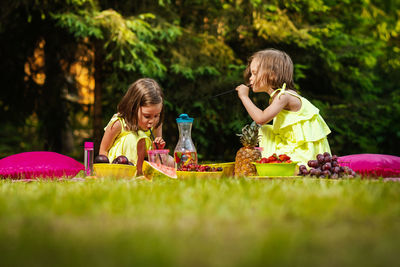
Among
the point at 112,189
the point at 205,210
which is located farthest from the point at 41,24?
the point at 205,210

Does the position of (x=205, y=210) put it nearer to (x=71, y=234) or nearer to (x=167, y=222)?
(x=167, y=222)

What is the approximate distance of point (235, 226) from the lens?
5.19ft

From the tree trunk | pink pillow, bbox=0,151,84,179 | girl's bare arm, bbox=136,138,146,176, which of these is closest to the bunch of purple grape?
girl's bare arm, bbox=136,138,146,176

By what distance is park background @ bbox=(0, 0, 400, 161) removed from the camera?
7.12 metres

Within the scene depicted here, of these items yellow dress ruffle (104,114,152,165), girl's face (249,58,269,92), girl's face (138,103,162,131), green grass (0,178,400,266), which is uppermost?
girl's face (249,58,269,92)

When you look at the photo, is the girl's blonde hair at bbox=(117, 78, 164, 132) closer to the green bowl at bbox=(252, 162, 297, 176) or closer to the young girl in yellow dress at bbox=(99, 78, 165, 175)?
the young girl in yellow dress at bbox=(99, 78, 165, 175)

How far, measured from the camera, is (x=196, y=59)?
25.1ft

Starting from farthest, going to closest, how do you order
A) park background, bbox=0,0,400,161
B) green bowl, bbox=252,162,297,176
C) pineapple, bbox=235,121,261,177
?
park background, bbox=0,0,400,161, pineapple, bbox=235,121,261,177, green bowl, bbox=252,162,297,176

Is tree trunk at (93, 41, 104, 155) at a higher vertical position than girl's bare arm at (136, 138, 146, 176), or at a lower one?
higher

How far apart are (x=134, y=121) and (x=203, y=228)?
9.73 feet

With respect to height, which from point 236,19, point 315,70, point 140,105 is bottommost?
point 140,105

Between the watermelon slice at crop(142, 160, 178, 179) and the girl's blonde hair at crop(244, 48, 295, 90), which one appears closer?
the watermelon slice at crop(142, 160, 178, 179)

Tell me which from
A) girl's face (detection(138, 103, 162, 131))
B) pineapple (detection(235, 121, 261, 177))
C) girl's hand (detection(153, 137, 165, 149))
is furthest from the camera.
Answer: girl's face (detection(138, 103, 162, 131))

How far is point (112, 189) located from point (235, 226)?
1.11m
